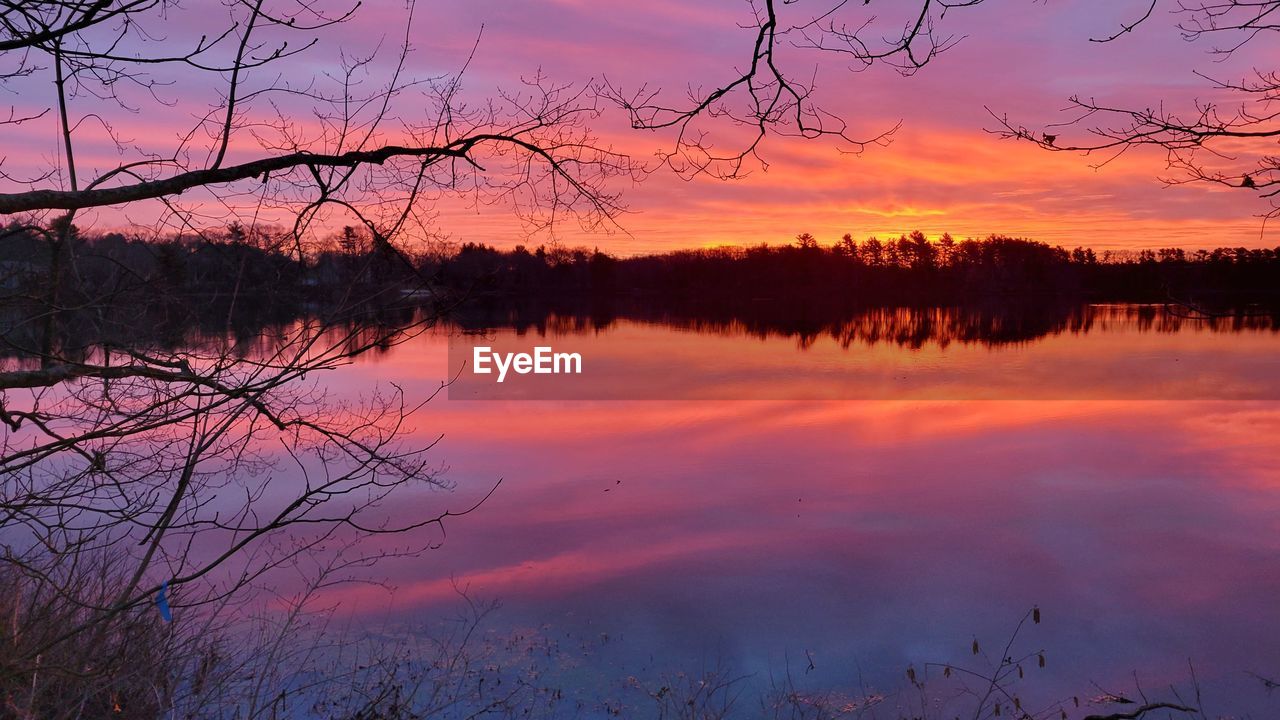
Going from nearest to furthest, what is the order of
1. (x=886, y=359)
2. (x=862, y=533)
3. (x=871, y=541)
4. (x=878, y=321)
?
(x=871, y=541) → (x=862, y=533) → (x=886, y=359) → (x=878, y=321)

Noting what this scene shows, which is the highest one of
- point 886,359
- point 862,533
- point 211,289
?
point 211,289

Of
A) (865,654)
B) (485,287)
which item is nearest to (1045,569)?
(865,654)

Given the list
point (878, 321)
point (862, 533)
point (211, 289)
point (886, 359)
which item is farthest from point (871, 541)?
point (878, 321)

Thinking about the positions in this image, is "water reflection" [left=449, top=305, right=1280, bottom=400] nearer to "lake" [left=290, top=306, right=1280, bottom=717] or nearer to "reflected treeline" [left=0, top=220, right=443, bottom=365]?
"lake" [left=290, top=306, right=1280, bottom=717]

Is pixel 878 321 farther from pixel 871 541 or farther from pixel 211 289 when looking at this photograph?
pixel 211 289

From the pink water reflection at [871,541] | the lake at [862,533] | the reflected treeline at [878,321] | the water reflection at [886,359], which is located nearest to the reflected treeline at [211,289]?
the lake at [862,533]

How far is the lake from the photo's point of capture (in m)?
6.90

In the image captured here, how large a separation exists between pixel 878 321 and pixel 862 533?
128 ft

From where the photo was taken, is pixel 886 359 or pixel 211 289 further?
pixel 886 359

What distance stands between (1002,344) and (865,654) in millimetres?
28666

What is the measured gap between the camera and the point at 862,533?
33.7ft

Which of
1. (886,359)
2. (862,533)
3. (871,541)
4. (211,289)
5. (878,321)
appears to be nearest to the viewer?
(211,289)

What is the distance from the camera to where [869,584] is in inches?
337

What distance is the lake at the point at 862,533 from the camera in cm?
690
